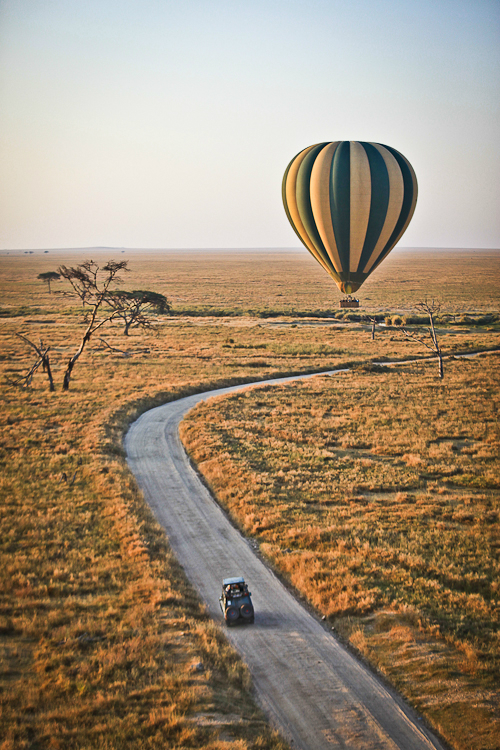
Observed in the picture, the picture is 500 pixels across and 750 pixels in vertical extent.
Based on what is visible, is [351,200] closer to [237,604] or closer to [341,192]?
[341,192]

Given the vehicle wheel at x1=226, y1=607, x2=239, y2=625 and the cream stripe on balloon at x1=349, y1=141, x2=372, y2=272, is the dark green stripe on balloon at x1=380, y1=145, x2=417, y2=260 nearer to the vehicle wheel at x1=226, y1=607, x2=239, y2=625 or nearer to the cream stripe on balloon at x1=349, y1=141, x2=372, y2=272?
the cream stripe on balloon at x1=349, y1=141, x2=372, y2=272

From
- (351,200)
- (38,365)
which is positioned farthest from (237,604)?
(351,200)

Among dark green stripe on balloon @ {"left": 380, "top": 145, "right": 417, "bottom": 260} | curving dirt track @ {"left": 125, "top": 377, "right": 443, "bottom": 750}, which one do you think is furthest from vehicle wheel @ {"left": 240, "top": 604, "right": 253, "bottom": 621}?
dark green stripe on balloon @ {"left": 380, "top": 145, "right": 417, "bottom": 260}

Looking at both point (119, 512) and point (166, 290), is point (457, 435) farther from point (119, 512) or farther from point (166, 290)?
point (166, 290)

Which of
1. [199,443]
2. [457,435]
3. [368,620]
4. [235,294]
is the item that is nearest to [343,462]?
[199,443]

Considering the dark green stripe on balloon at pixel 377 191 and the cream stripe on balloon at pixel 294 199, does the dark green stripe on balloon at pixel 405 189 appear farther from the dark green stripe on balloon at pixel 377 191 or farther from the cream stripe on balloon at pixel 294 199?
the cream stripe on balloon at pixel 294 199

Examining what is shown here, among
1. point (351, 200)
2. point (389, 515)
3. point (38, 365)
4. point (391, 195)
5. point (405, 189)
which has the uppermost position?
point (405, 189)
